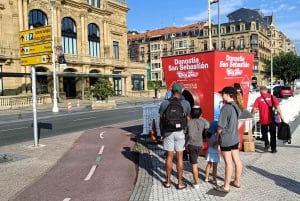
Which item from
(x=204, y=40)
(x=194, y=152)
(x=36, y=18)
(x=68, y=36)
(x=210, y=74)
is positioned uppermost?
(x=204, y=40)

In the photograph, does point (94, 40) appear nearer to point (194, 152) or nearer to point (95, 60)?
point (95, 60)

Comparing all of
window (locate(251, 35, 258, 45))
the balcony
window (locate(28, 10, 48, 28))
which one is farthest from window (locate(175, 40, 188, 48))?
window (locate(28, 10, 48, 28))

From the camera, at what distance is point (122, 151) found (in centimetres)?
1133

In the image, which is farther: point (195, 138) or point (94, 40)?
point (94, 40)

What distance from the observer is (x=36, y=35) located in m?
12.9

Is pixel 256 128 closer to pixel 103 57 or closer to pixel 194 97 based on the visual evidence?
pixel 194 97

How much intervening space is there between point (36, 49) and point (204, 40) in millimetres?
96172

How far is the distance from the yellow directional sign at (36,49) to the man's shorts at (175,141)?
7.29 m

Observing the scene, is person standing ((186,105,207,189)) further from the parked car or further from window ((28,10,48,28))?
window ((28,10,48,28))

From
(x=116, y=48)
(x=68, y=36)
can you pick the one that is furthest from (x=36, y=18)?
(x=116, y=48)

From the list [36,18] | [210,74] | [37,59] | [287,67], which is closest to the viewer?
[210,74]

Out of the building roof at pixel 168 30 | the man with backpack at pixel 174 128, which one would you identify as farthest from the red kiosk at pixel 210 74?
the building roof at pixel 168 30

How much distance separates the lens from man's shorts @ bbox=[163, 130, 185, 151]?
22.2ft

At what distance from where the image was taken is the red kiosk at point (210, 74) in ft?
31.1
